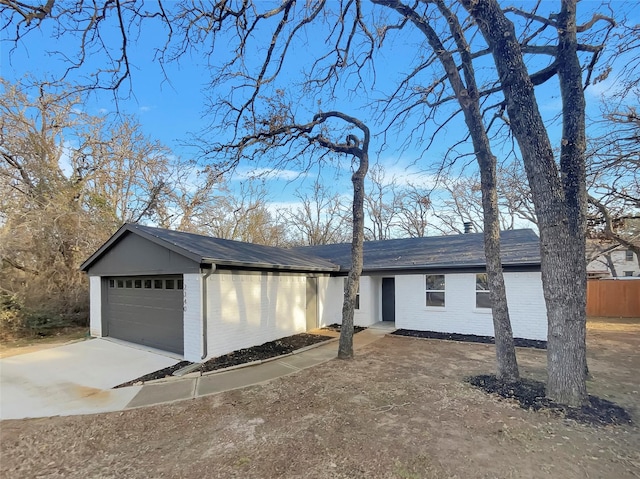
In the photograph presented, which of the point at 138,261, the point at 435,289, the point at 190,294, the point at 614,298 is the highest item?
the point at 138,261

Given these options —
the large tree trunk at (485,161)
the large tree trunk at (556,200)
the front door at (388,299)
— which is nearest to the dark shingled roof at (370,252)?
the front door at (388,299)

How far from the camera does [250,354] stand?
8.45 meters

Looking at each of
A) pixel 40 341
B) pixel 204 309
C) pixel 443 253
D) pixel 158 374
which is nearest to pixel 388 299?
pixel 443 253

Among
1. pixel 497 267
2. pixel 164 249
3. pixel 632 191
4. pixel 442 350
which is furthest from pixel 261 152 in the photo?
pixel 632 191

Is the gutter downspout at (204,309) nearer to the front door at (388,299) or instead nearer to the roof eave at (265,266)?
the roof eave at (265,266)

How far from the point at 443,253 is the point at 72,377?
1133cm

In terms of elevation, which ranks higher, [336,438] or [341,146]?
[341,146]

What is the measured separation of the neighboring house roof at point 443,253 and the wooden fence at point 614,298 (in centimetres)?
823

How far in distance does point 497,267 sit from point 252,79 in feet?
20.4

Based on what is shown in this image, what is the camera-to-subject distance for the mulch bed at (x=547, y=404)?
15.0ft

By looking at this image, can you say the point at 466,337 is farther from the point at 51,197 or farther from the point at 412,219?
the point at 412,219

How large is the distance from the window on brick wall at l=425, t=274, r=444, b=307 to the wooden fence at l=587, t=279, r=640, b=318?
37.5 feet

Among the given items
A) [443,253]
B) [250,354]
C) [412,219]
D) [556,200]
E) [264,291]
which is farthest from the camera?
[412,219]

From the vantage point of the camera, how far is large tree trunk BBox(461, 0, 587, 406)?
4949 mm
